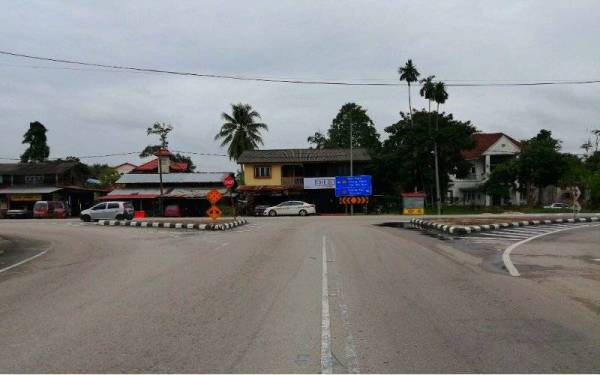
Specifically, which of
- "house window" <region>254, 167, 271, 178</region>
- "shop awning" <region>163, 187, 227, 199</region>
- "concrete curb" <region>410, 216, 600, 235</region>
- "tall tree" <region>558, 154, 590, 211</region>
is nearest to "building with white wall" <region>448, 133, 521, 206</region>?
"tall tree" <region>558, 154, 590, 211</region>

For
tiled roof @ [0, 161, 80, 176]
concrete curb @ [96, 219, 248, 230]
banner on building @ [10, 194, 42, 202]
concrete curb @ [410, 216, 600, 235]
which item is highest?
tiled roof @ [0, 161, 80, 176]

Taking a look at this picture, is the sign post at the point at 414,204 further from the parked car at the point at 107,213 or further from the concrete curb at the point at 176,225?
the parked car at the point at 107,213

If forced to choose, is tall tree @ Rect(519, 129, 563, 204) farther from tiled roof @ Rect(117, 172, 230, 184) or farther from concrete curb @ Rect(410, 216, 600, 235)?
tiled roof @ Rect(117, 172, 230, 184)

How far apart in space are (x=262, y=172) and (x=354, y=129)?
2088 centimetres

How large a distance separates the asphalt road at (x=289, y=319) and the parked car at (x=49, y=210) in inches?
1544

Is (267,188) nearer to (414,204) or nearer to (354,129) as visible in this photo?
(414,204)

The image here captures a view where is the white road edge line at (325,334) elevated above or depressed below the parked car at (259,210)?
below

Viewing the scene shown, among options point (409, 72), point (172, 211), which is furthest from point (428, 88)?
point (172, 211)

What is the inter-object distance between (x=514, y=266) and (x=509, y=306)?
4848mm

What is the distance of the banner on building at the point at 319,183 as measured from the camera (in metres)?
53.9

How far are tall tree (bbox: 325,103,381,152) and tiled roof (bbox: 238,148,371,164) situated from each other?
1534 cm

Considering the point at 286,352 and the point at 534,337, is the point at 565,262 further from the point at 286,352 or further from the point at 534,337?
the point at 286,352

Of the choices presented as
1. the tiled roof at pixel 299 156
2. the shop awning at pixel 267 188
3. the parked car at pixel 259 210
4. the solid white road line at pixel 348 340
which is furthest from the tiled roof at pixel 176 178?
the solid white road line at pixel 348 340

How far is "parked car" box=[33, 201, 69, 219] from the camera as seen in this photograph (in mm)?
48875
